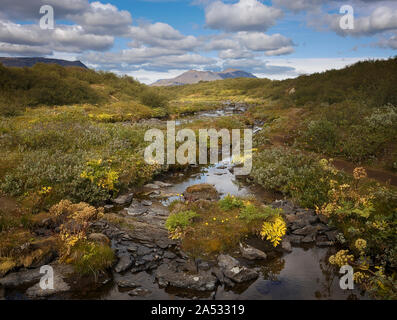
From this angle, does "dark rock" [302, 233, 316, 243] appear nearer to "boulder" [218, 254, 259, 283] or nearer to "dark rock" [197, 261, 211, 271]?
"boulder" [218, 254, 259, 283]

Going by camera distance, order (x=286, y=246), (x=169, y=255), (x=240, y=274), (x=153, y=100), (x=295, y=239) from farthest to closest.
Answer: (x=153, y=100) < (x=295, y=239) < (x=286, y=246) < (x=169, y=255) < (x=240, y=274)

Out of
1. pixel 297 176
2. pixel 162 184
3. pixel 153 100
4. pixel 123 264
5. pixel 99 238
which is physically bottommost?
pixel 123 264

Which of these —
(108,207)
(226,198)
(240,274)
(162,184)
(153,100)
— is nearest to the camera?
(240,274)

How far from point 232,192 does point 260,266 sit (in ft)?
22.8

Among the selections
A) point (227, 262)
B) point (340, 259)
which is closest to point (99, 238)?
point (227, 262)

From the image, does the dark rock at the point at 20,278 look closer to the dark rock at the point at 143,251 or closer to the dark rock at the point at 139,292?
the dark rock at the point at 139,292

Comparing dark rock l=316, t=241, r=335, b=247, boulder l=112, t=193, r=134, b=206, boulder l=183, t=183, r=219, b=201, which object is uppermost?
boulder l=183, t=183, r=219, b=201

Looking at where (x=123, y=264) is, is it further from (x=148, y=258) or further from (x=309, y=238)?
(x=309, y=238)

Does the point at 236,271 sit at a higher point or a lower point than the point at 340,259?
lower

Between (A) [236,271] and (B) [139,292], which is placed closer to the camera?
(B) [139,292]

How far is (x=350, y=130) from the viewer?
2142 cm

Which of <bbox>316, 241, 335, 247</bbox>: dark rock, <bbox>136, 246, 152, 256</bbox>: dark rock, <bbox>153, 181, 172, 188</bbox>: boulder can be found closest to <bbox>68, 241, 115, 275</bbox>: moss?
<bbox>136, 246, 152, 256</bbox>: dark rock
